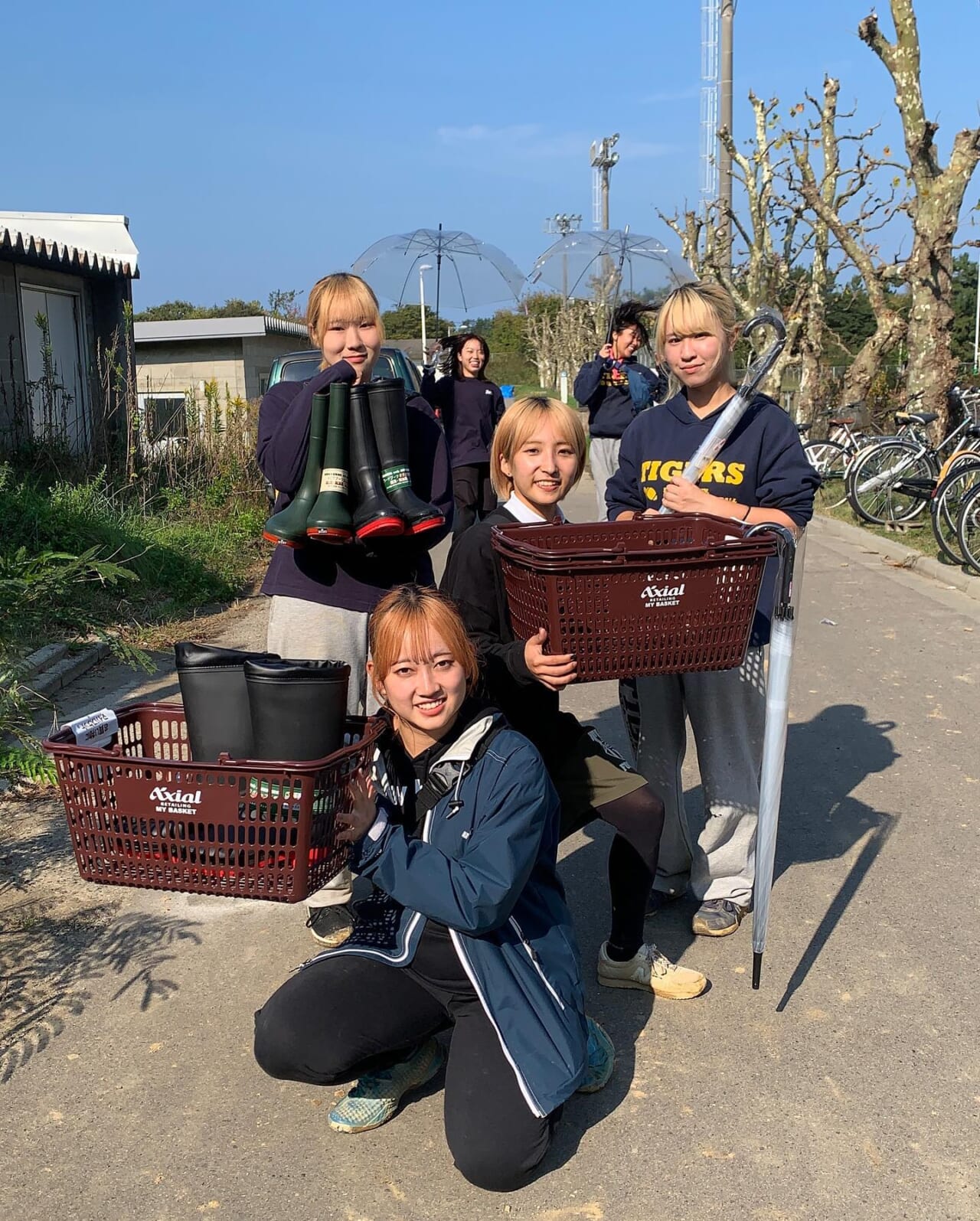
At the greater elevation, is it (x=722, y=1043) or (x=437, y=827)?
(x=437, y=827)

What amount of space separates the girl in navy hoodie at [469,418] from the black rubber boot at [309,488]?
20.5 ft

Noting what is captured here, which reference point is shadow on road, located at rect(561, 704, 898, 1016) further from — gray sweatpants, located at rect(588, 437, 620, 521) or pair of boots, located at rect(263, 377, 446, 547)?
gray sweatpants, located at rect(588, 437, 620, 521)

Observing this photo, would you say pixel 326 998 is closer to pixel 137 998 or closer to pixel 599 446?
pixel 137 998

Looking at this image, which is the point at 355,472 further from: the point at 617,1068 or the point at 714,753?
the point at 617,1068

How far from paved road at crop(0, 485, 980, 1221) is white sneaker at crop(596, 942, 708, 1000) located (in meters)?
0.04

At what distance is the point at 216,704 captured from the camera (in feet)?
9.20

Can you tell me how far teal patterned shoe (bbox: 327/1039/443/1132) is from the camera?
2.95 metres

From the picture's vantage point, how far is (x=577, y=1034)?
9.23 ft

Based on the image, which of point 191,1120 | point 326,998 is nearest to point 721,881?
point 326,998

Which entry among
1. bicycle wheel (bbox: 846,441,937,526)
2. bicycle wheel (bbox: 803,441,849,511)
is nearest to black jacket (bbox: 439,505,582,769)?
bicycle wheel (bbox: 846,441,937,526)

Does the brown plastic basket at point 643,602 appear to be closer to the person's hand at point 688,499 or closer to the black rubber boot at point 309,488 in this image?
the person's hand at point 688,499

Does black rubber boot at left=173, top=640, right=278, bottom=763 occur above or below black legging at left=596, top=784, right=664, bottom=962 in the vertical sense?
above

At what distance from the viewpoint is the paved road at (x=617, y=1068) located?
8.92ft

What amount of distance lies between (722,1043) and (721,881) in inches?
29.7
